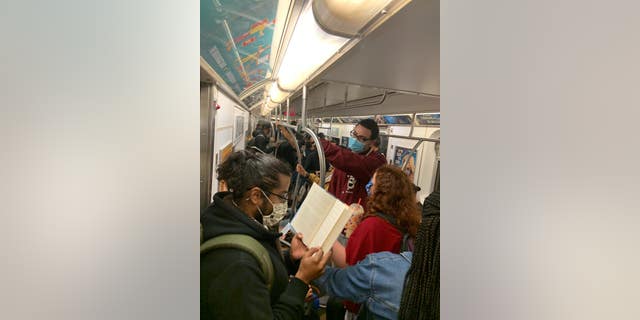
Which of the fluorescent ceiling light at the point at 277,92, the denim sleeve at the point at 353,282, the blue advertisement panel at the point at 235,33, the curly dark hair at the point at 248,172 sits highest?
the blue advertisement panel at the point at 235,33

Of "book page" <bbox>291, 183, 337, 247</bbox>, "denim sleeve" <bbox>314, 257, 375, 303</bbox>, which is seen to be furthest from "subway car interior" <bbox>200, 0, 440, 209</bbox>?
"denim sleeve" <bbox>314, 257, 375, 303</bbox>

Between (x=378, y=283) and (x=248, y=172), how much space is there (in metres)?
0.73

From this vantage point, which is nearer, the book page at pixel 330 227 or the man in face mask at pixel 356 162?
the book page at pixel 330 227

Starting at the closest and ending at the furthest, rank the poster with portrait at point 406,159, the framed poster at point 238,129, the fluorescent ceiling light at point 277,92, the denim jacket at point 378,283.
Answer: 1. the denim jacket at point 378,283
2. the framed poster at point 238,129
3. the fluorescent ceiling light at point 277,92
4. the poster with portrait at point 406,159

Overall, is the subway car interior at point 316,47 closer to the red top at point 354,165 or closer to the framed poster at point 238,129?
the red top at point 354,165

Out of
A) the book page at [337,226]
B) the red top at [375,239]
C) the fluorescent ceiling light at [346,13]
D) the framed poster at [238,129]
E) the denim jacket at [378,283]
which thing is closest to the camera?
the fluorescent ceiling light at [346,13]

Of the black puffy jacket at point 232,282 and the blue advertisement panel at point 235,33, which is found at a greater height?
the blue advertisement panel at point 235,33

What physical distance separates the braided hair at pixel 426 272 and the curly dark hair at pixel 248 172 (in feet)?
2.35

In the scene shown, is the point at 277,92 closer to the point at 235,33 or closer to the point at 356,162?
the point at 356,162

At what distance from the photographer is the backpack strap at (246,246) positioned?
3.70ft

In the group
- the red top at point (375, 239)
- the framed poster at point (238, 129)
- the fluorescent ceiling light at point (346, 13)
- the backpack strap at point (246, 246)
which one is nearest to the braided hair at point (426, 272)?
the backpack strap at point (246, 246)

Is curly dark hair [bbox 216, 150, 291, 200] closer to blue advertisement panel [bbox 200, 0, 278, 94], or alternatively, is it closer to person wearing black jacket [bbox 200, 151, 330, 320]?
person wearing black jacket [bbox 200, 151, 330, 320]

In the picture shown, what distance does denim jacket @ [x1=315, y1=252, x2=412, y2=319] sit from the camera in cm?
138
